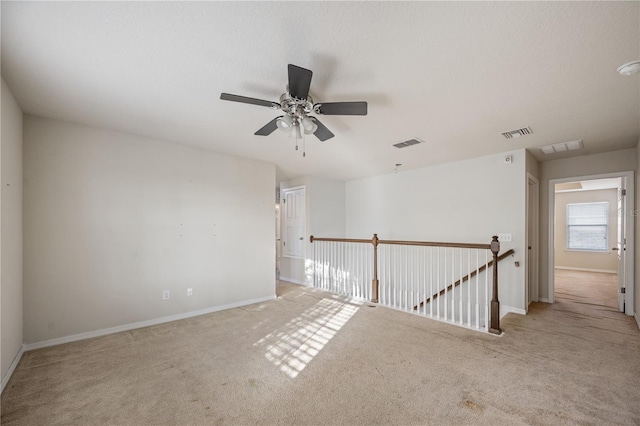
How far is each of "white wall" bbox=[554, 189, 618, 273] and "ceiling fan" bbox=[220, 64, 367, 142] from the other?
9.28m

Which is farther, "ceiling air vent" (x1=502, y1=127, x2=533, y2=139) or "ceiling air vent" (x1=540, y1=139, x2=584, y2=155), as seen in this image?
"ceiling air vent" (x1=540, y1=139, x2=584, y2=155)

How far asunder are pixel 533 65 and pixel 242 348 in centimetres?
360

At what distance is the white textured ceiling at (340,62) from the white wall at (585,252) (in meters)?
5.97

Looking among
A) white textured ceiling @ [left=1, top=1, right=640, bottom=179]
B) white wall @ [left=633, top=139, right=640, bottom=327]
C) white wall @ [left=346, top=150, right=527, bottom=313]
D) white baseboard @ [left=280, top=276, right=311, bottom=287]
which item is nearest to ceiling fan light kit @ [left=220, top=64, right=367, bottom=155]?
white textured ceiling @ [left=1, top=1, right=640, bottom=179]

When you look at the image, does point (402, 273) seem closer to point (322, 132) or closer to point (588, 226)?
point (322, 132)

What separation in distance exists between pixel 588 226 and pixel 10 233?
11948 millimetres

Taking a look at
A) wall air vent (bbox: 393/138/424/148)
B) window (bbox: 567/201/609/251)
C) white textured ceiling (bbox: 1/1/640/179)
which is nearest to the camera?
white textured ceiling (bbox: 1/1/640/179)

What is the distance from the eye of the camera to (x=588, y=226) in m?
7.98

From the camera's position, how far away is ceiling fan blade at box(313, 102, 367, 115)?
2.14 meters

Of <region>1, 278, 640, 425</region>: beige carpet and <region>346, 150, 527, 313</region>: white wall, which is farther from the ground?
<region>346, 150, 527, 313</region>: white wall

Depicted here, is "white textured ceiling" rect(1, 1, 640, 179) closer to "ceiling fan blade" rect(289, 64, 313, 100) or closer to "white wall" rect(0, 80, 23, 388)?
"ceiling fan blade" rect(289, 64, 313, 100)

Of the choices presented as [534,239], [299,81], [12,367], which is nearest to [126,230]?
[12,367]

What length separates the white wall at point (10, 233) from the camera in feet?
7.57

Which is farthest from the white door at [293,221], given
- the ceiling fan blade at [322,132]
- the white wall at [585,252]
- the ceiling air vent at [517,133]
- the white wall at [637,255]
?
the white wall at [585,252]
